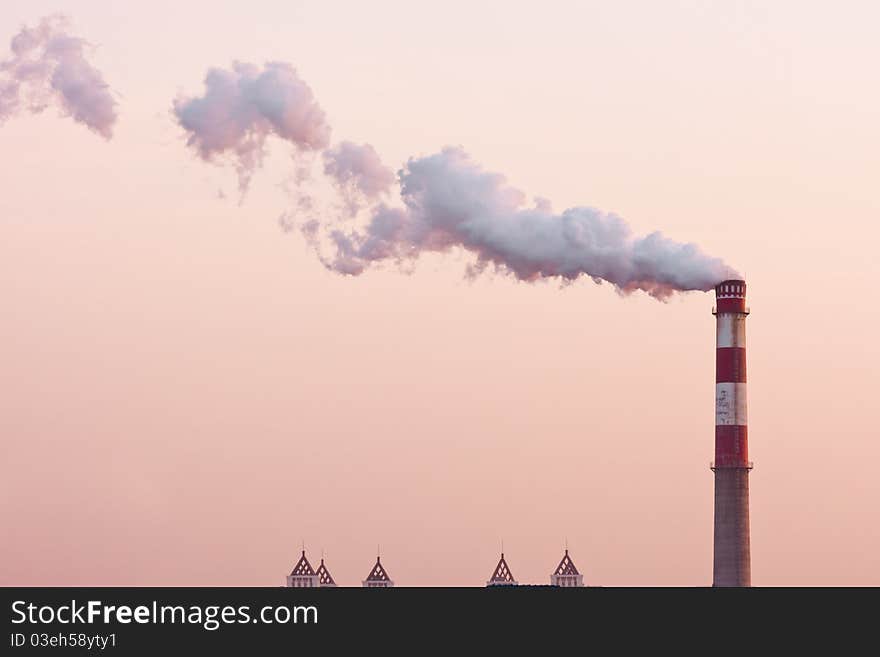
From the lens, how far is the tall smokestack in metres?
112

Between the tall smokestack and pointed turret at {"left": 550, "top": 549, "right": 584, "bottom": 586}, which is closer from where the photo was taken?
the tall smokestack

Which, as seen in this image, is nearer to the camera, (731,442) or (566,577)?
(731,442)

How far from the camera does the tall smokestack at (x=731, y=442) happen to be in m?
112

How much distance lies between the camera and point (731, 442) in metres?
113

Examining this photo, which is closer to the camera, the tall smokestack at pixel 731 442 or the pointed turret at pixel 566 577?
the tall smokestack at pixel 731 442
